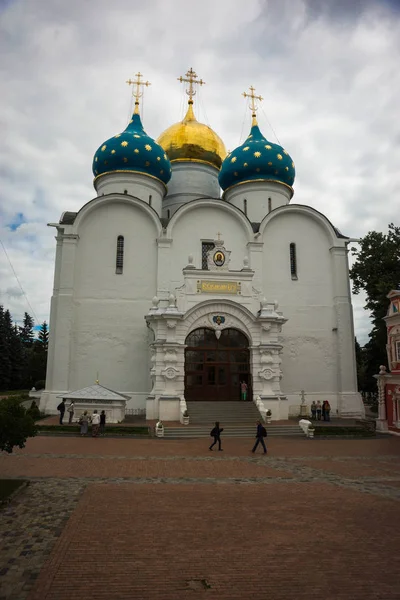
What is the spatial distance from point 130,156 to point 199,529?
2237 centimetres

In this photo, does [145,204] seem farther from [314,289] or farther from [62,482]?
[62,482]

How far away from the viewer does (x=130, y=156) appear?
25.3 m

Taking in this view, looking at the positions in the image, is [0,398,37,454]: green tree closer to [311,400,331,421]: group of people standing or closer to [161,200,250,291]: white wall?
[311,400,331,421]: group of people standing

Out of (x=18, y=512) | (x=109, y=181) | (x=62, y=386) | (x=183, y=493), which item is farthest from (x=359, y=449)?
(x=109, y=181)

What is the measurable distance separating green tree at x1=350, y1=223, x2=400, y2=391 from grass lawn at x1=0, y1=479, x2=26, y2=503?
60.1ft

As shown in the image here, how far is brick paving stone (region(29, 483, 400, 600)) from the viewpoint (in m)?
4.61

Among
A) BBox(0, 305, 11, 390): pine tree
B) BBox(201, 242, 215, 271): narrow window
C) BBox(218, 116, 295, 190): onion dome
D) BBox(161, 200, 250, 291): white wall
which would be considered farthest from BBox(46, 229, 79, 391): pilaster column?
BBox(0, 305, 11, 390): pine tree

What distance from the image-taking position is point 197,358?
67.4 ft

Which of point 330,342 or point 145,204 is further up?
point 145,204

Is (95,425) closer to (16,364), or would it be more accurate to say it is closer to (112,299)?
(112,299)

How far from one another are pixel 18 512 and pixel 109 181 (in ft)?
70.7

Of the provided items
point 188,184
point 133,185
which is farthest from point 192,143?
point 133,185

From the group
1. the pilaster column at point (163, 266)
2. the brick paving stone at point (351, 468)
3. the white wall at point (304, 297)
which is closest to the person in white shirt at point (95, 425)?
the brick paving stone at point (351, 468)

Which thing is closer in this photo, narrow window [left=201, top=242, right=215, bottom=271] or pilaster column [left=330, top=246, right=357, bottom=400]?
pilaster column [left=330, top=246, right=357, bottom=400]
